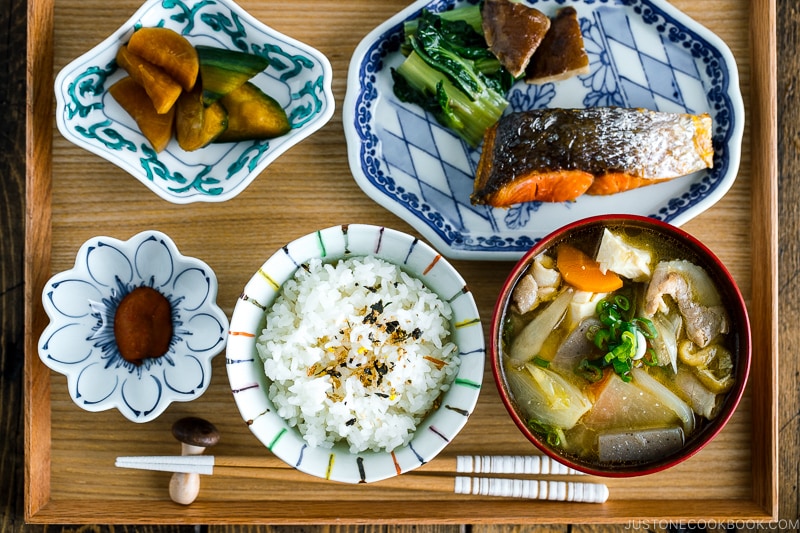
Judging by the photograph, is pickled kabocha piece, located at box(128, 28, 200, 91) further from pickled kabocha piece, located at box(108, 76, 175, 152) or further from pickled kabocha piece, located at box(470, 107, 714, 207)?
pickled kabocha piece, located at box(470, 107, 714, 207)

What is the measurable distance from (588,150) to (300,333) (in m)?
1.27

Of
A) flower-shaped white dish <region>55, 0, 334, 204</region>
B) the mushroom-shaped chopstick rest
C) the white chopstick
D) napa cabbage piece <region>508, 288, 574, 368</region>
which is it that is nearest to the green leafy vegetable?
flower-shaped white dish <region>55, 0, 334, 204</region>

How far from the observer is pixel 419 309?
2307 millimetres

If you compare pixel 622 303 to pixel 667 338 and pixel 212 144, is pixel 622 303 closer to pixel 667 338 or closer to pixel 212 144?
pixel 667 338

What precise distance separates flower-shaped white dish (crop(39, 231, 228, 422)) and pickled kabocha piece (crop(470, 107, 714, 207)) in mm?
1125

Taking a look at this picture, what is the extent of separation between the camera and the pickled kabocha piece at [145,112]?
8.18 feet

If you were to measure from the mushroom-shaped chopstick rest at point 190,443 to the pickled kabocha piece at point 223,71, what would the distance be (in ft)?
3.94

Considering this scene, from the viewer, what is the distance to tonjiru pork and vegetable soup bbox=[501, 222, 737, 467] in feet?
7.57

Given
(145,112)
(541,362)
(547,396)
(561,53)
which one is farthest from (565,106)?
(145,112)

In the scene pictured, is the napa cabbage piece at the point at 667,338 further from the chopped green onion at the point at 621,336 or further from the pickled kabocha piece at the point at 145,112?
the pickled kabocha piece at the point at 145,112

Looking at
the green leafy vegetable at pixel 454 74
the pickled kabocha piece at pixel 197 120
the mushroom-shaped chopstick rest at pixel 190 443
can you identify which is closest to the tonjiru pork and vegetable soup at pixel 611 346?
the green leafy vegetable at pixel 454 74

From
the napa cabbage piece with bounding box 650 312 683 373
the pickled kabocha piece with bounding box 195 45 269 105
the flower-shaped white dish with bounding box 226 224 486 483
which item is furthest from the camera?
the pickled kabocha piece with bounding box 195 45 269 105

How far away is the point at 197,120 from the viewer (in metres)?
2.46

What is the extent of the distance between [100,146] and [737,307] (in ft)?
7.64
